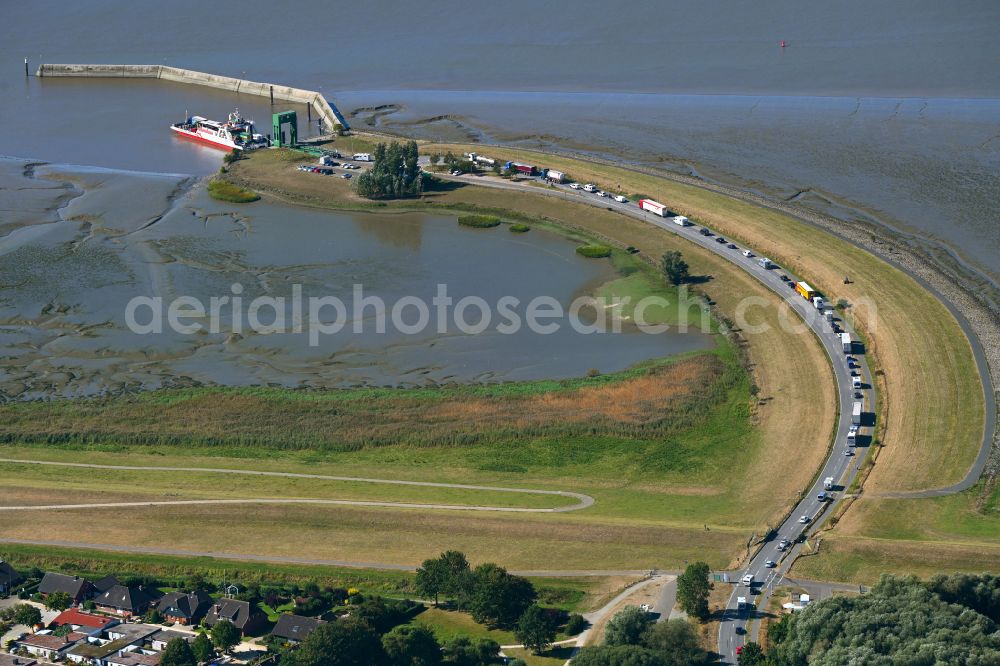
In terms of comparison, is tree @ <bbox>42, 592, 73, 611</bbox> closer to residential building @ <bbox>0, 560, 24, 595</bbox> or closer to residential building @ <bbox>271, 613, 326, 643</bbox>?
residential building @ <bbox>0, 560, 24, 595</bbox>

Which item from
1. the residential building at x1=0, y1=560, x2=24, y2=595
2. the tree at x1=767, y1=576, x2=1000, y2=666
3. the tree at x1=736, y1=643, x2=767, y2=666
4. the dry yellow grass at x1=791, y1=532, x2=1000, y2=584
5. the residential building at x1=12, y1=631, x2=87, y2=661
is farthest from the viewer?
the residential building at x1=0, y1=560, x2=24, y2=595

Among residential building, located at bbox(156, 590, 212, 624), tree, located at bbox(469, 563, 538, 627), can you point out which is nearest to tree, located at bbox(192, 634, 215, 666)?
residential building, located at bbox(156, 590, 212, 624)

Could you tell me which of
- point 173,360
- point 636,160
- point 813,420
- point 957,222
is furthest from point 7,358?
point 957,222

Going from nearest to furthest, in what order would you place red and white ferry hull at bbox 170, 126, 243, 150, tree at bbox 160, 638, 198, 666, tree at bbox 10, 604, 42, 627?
tree at bbox 160, 638, 198, 666 < tree at bbox 10, 604, 42, 627 < red and white ferry hull at bbox 170, 126, 243, 150

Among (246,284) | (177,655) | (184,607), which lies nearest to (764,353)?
(246,284)

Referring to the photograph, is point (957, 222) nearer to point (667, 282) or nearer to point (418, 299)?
point (667, 282)

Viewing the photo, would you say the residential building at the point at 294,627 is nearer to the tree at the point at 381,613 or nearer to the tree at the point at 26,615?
the tree at the point at 381,613

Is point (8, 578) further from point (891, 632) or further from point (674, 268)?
point (674, 268)
